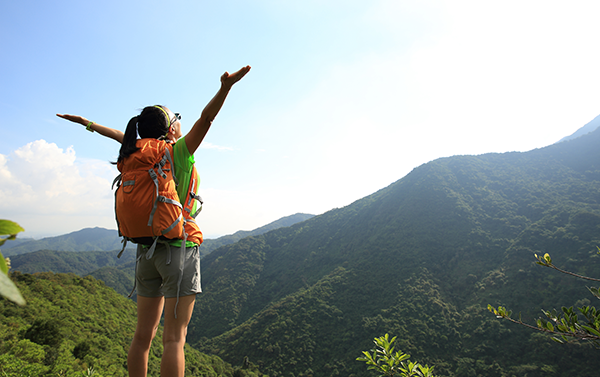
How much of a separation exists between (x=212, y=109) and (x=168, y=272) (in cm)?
123

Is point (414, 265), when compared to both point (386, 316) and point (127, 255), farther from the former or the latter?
point (127, 255)

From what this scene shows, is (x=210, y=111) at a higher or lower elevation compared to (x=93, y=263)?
lower

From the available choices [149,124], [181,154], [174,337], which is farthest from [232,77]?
[174,337]

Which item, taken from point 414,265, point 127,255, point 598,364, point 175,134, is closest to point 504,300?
point 598,364

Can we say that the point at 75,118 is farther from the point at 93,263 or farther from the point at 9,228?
the point at 93,263

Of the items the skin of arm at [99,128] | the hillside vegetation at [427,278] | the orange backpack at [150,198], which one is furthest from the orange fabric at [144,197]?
the hillside vegetation at [427,278]

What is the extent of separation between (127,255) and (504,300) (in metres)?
148

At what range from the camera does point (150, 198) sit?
1.87 m

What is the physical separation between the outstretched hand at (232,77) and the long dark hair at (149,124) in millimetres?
759

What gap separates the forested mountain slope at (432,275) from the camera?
30953 millimetres

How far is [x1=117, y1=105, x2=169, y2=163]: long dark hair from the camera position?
2162 millimetres

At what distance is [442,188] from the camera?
2429 inches

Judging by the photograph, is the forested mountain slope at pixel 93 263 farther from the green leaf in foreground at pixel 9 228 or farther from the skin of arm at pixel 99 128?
the green leaf in foreground at pixel 9 228

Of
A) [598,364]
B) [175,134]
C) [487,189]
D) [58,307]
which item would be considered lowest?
[598,364]
